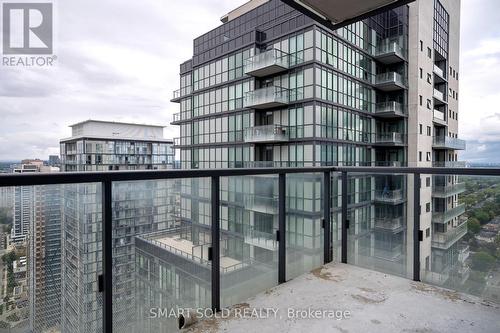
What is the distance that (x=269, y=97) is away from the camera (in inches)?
626

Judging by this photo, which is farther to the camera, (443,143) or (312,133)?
(443,143)

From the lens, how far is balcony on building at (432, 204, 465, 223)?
246 centimetres

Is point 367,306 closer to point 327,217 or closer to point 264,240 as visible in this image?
point 264,240

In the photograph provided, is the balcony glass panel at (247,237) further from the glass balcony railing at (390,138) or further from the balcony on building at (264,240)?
the glass balcony railing at (390,138)

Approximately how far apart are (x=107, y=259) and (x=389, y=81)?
20197mm

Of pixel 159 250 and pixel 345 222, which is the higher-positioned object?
pixel 159 250

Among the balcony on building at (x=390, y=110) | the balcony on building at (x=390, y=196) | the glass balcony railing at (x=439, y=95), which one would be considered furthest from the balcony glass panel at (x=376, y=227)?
the glass balcony railing at (x=439, y=95)

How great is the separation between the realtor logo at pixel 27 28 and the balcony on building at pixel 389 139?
60.4 feet

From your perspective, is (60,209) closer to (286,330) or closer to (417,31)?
(286,330)

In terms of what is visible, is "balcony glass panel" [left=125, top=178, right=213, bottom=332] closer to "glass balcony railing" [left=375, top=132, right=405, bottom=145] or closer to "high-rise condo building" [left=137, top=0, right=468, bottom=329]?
"high-rise condo building" [left=137, top=0, right=468, bottom=329]

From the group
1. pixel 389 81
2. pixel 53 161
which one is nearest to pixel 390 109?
pixel 389 81

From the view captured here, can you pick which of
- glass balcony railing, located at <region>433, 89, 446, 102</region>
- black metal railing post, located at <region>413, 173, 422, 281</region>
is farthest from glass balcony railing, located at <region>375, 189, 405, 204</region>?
glass balcony railing, located at <region>433, 89, 446, 102</region>

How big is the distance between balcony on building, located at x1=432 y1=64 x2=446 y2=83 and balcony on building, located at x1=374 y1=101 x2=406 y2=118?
5.82m

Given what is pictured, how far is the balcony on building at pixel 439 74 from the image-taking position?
21694 mm
